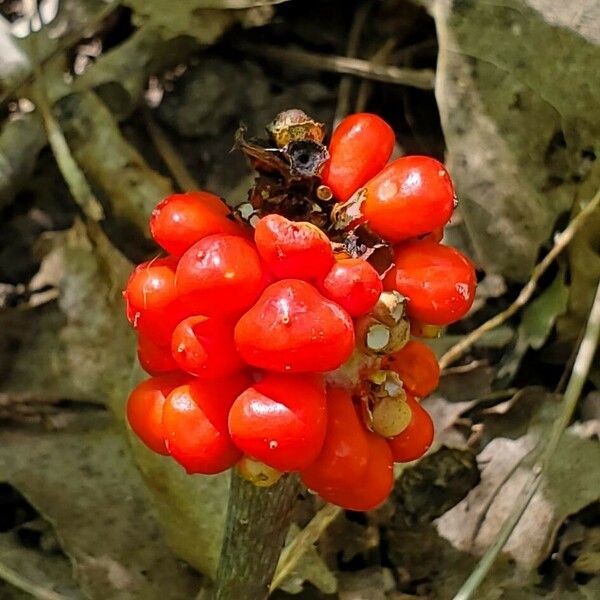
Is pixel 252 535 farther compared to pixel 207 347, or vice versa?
pixel 252 535

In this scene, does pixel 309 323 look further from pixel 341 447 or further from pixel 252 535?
pixel 252 535

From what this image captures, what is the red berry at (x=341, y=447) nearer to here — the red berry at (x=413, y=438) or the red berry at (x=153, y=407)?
the red berry at (x=413, y=438)

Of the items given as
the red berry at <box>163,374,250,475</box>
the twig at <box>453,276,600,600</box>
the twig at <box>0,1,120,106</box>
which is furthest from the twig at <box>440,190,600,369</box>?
the twig at <box>0,1,120,106</box>

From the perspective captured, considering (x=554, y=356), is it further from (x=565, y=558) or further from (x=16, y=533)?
(x=16, y=533)

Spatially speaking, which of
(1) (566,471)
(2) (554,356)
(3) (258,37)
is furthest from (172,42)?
(1) (566,471)

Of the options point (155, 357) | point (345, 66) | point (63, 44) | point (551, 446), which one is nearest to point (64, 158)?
point (63, 44)

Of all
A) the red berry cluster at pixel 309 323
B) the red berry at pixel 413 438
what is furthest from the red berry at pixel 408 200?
the red berry at pixel 413 438
